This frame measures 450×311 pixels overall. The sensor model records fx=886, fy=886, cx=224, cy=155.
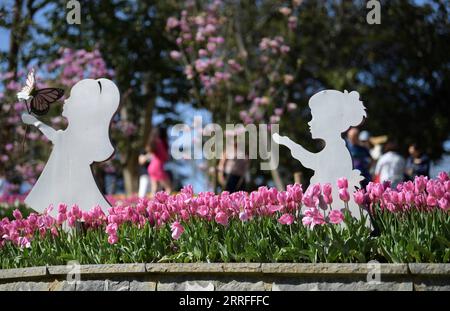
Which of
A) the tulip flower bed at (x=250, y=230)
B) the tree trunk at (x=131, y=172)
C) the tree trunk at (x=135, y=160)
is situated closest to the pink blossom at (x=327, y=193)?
the tulip flower bed at (x=250, y=230)

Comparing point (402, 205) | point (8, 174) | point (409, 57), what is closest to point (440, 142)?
point (409, 57)

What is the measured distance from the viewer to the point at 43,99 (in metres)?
7.26

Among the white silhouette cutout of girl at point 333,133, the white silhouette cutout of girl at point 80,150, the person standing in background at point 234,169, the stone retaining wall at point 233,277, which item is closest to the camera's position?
the stone retaining wall at point 233,277

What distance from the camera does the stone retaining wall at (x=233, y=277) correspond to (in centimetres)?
498

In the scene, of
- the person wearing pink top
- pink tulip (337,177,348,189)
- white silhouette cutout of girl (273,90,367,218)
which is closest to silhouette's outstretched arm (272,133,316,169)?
white silhouette cutout of girl (273,90,367,218)

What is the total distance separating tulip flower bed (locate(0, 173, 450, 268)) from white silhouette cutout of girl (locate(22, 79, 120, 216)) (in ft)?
1.34

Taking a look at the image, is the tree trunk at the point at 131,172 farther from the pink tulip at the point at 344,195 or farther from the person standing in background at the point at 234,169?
the pink tulip at the point at 344,195

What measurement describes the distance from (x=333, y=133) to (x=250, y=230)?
1057 mm

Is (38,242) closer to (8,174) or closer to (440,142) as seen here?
(8,174)

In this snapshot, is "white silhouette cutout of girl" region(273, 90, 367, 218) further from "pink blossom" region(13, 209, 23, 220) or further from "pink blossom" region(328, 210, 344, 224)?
"pink blossom" region(13, 209, 23, 220)

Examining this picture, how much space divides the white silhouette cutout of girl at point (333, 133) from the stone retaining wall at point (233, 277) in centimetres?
107

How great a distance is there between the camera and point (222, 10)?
19562 millimetres

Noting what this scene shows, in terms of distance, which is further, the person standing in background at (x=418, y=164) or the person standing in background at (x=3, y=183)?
the person standing in background at (x=3, y=183)
